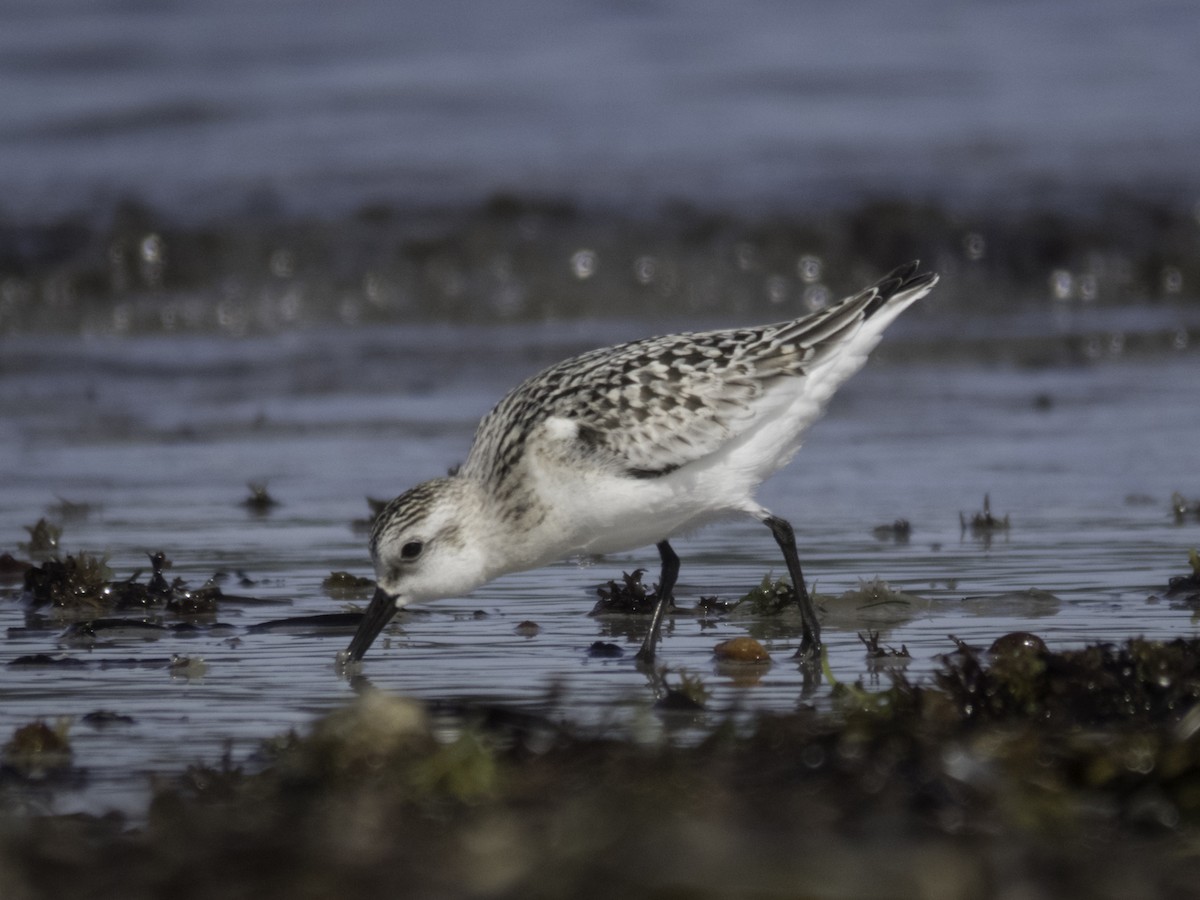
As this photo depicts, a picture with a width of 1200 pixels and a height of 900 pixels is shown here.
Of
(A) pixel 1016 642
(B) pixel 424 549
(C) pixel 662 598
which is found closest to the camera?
(A) pixel 1016 642

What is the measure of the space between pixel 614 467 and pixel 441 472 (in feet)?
9.72

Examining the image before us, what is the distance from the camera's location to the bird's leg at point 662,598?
504 cm

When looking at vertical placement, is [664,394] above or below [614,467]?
above

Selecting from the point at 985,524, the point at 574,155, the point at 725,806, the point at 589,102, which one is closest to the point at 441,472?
the point at 985,524

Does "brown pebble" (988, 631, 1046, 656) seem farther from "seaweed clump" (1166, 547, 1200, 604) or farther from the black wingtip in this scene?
the black wingtip

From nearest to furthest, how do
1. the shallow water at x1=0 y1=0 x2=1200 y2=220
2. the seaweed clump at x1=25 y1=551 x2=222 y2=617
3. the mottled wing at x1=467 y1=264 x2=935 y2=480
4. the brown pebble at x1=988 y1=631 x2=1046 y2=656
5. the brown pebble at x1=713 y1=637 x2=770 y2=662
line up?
the brown pebble at x1=988 y1=631 x2=1046 y2=656 < the brown pebble at x1=713 y1=637 x2=770 y2=662 < the mottled wing at x1=467 y1=264 x2=935 y2=480 < the seaweed clump at x1=25 y1=551 x2=222 y2=617 < the shallow water at x1=0 y1=0 x2=1200 y2=220

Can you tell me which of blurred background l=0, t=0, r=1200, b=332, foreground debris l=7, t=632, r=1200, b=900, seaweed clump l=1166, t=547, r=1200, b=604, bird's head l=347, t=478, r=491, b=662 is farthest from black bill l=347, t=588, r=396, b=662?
blurred background l=0, t=0, r=1200, b=332

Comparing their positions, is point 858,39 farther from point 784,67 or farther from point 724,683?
point 724,683

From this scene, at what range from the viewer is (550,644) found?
17.1ft

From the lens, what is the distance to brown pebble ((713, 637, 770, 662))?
16.3 ft

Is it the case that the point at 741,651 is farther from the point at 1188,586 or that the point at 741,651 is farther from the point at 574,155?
the point at 574,155

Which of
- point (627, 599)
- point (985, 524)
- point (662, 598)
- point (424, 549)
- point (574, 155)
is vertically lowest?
point (985, 524)

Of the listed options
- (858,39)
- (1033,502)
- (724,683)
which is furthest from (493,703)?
(858,39)

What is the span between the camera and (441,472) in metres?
8.09
